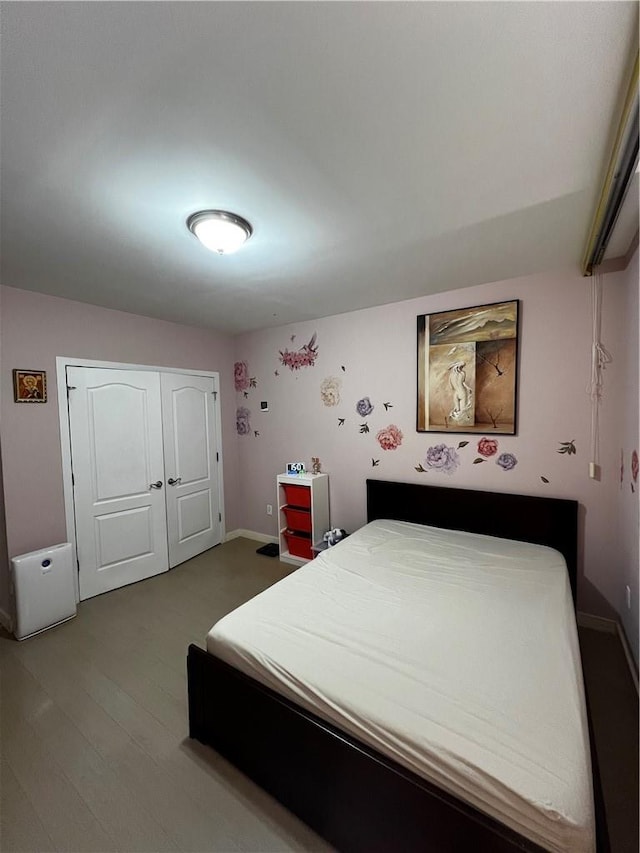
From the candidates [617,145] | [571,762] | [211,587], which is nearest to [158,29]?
[617,145]

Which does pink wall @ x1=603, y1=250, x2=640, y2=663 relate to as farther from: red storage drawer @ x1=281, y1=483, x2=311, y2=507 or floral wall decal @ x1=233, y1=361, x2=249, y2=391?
floral wall decal @ x1=233, y1=361, x2=249, y2=391

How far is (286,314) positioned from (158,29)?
2532mm

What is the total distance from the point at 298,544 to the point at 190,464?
4.73 ft

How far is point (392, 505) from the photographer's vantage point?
3123 millimetres

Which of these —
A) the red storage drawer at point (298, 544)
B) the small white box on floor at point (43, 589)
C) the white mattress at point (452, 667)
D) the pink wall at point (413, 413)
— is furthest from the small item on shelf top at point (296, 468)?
the small white box on floor at point (43, 589)

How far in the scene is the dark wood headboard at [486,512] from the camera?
7.91 feet

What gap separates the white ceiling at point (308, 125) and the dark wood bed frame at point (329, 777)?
2.03 m

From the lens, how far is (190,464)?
3.71 meters

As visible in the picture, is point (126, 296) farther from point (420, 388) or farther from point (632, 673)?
point (632, 673)

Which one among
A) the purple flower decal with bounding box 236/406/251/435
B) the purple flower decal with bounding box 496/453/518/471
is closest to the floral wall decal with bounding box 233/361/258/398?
the purple flower decal with bounding box 236/406/251/435

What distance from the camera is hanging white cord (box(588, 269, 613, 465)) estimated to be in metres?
2.29

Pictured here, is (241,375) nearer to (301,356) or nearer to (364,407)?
(301,356)

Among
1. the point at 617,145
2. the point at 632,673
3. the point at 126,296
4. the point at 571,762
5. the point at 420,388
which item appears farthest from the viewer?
the point at 420,388

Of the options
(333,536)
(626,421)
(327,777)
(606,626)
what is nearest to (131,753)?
(327,777)
